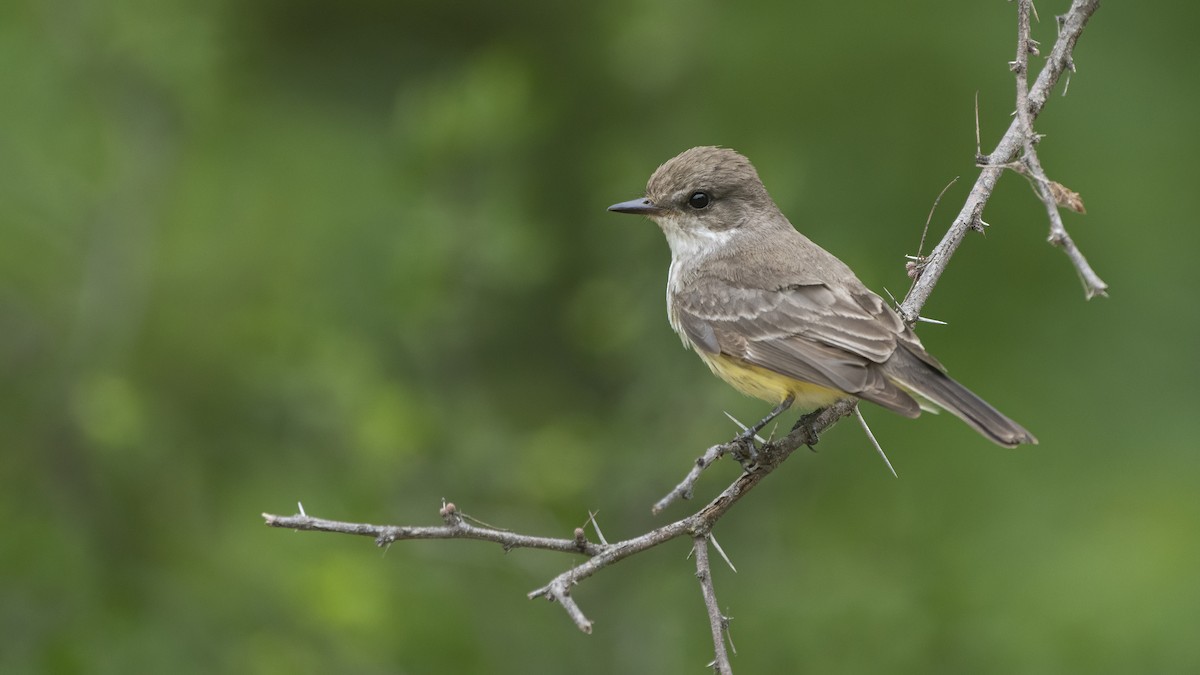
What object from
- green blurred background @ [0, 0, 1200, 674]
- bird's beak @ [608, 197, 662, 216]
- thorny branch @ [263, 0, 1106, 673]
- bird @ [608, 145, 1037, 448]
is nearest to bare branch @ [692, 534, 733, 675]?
thorny branch @ [263, 0, 1106, 673]

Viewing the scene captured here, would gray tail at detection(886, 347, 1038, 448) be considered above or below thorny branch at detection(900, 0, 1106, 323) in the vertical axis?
below

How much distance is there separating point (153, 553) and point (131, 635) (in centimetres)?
59

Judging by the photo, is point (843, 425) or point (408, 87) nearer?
point (843, 425)

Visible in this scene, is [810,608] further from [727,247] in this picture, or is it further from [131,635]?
[131,635]

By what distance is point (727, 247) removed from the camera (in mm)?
5957

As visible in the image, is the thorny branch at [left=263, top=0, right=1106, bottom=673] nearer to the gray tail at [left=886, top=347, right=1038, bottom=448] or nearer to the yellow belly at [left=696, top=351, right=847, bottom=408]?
the yellow belly at [left=696, top=351, right=847, bottom=408]

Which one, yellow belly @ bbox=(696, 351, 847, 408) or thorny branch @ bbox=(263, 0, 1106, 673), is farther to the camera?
yellow belly @ bbox=(696, 351, 847, 408)

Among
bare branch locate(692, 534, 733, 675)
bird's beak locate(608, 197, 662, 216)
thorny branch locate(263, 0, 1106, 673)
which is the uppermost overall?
bird's beak locate(608, 197, 662, 216)

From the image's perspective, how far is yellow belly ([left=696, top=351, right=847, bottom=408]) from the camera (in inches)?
198

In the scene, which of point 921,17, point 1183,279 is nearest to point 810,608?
point 1183,279

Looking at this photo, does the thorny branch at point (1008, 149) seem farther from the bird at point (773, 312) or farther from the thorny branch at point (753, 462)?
the bird at point (773, 312)

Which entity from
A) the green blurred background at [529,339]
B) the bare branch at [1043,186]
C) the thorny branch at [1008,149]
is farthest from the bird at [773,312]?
the bare branch at [1043,186]

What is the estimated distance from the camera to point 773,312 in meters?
5.48

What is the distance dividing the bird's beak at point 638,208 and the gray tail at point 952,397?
1334mm
